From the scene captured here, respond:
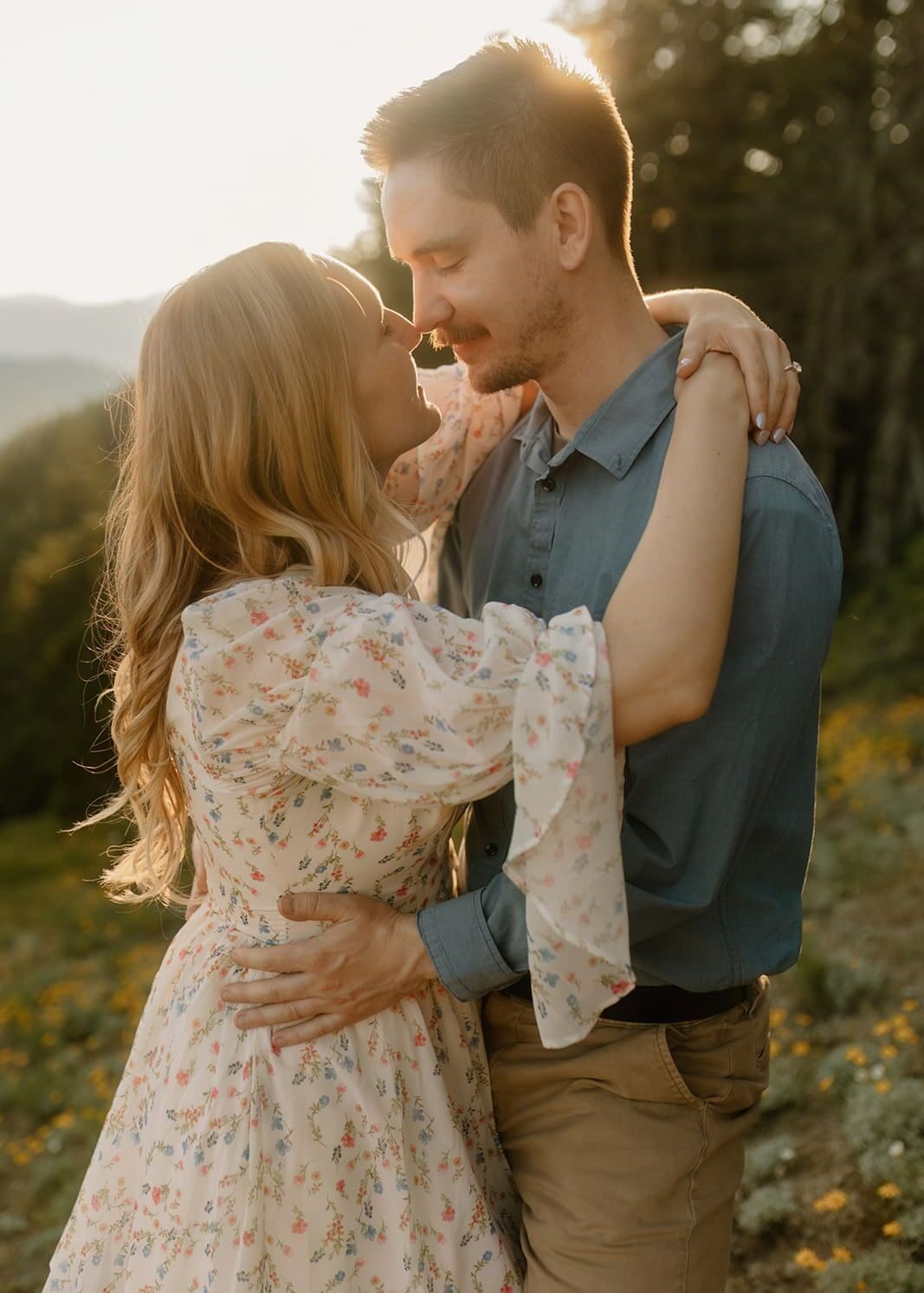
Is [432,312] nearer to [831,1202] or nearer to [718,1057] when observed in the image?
[718,1057]

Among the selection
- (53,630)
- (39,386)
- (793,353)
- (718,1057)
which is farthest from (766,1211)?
(39,386)

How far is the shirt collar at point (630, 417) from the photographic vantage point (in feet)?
6.88

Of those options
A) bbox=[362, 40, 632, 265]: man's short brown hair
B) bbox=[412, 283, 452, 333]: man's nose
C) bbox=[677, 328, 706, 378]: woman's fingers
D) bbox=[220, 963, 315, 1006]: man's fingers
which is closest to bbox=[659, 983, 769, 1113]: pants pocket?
bbox=[220, 963, 315, 1006]: man's fingers

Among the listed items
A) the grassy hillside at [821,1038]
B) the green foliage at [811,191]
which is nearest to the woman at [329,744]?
the grassy hillside at [821,1038]

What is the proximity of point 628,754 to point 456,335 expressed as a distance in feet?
2.97

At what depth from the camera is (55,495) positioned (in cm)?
1136

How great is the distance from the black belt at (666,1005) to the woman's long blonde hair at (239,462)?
78cm

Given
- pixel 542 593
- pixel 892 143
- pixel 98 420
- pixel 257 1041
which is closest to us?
pixel 257 1041

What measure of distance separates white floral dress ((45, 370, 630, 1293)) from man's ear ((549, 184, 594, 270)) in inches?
36.8

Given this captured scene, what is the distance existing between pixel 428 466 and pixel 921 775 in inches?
168

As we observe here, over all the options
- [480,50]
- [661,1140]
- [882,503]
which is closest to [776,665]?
[661,1140]

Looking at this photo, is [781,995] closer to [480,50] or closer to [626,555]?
[626,555]

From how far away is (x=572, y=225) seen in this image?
223 cm

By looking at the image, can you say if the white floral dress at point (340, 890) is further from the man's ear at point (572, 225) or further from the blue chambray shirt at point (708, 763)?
the man's ear at point (572, 225)
